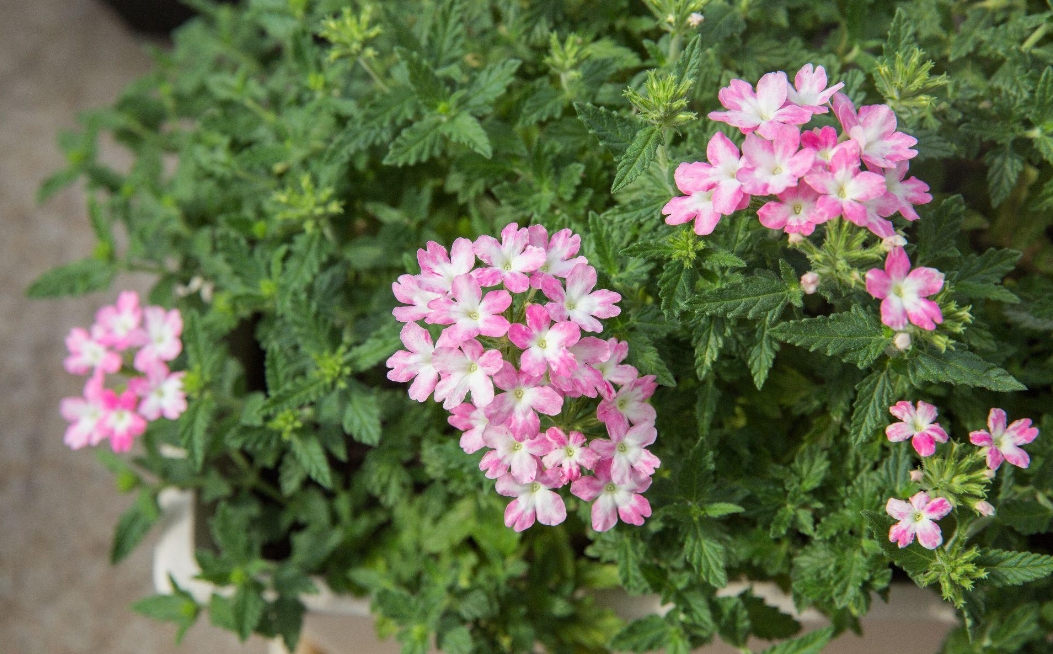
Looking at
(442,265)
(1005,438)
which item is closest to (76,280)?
(442,265)

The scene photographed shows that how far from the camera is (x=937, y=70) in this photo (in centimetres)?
→ 155

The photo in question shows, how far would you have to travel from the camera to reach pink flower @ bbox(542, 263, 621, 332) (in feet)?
3.60

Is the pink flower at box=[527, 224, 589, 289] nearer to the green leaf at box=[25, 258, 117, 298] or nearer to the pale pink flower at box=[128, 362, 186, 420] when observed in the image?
the pale pink flower at box=[128, 362, 186, 420]

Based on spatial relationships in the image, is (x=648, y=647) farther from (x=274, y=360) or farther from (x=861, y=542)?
(x=274, y=360)

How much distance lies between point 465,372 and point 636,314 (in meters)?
0.30

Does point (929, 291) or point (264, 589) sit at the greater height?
point (929, 291)

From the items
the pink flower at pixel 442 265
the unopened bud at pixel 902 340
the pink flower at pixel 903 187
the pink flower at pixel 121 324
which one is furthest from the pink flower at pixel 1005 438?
the pink flower at pixel 121 324

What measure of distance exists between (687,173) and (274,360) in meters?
0.79

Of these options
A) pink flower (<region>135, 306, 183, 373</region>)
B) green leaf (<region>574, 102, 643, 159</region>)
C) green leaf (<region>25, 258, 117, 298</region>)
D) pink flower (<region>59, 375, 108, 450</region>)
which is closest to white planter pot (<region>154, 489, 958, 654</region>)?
pink flower (<region>59, 375, 108, 450</region>)

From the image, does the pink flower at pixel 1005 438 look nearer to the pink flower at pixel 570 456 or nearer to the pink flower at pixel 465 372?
the pink flower at pixel 570 456

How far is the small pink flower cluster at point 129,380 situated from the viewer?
1.56 metres

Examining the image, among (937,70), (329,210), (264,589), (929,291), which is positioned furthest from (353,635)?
(937,70)

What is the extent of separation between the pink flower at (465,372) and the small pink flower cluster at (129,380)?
71cm

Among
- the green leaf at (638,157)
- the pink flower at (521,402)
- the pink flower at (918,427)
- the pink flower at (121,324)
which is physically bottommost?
the pink flower at (121,324)
